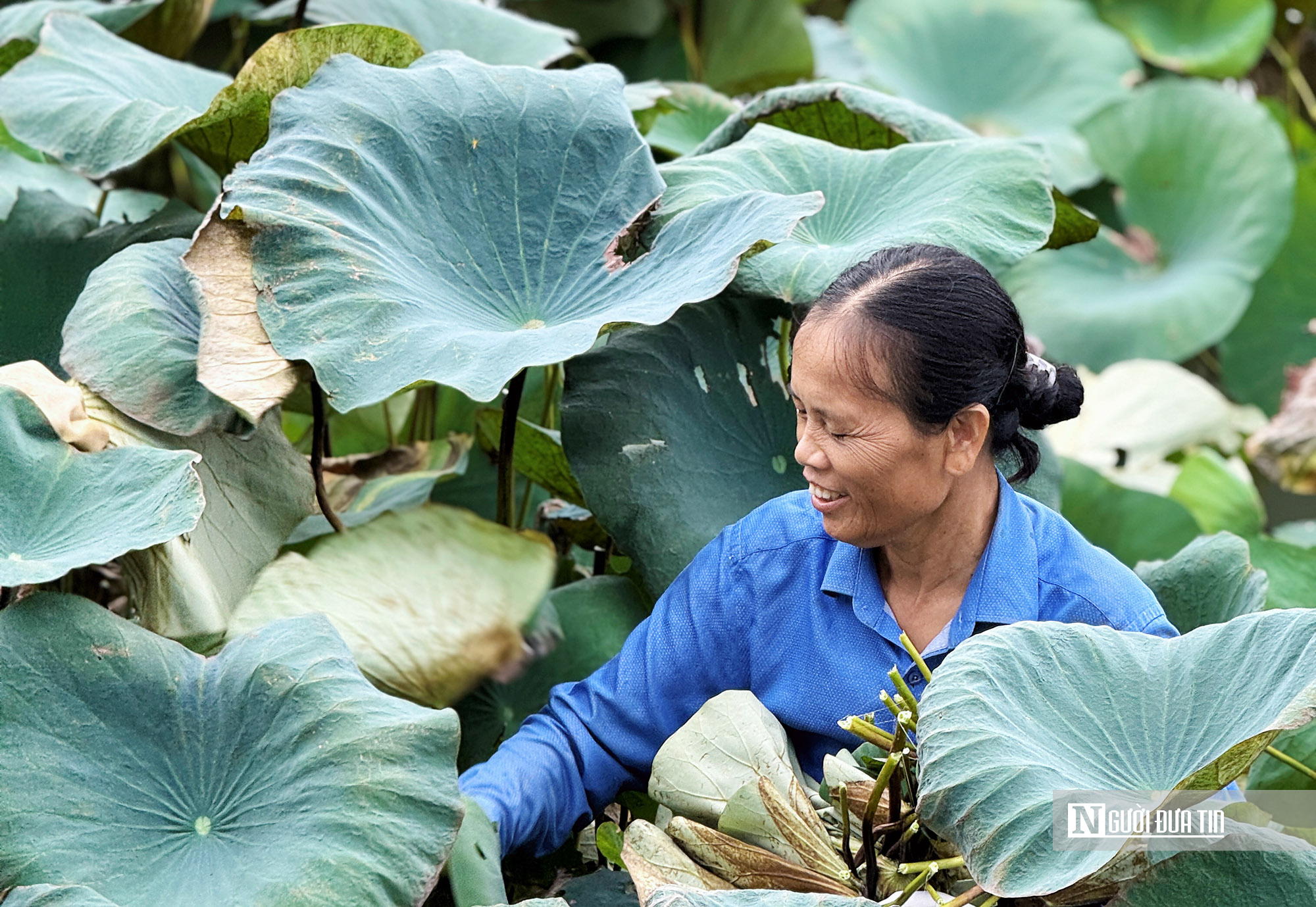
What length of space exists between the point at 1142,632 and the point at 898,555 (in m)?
0.22

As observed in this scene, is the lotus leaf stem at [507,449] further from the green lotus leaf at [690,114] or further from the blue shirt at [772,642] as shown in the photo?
the green lotus leaf at [690,114]

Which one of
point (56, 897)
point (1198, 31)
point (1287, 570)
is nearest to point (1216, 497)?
point (1287, 570)

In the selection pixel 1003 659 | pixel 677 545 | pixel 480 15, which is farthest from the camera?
pixel 480 15

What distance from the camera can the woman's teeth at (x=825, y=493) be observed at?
123 cm

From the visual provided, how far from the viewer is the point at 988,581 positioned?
49.6 inches

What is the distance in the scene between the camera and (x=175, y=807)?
1128mm

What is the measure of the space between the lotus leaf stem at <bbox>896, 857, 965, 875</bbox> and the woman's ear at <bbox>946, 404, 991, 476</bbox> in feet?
1.05

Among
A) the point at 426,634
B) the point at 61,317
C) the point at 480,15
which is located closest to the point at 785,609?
the point at 426,634

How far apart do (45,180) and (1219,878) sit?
1722 millimetres

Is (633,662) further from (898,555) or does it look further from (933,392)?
(933,392)

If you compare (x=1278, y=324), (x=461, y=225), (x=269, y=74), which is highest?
(x=269, y=74)

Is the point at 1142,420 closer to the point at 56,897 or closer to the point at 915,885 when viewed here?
the point at 915,885

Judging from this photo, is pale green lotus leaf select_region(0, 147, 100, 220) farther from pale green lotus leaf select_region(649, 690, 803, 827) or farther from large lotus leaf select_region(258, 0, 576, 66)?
pale green lotus leaf select_region(649, 690, 803, 827)

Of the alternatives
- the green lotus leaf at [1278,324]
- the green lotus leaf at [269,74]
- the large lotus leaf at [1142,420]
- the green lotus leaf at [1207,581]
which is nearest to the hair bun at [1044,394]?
the green lotus leaf at [1207,581]
